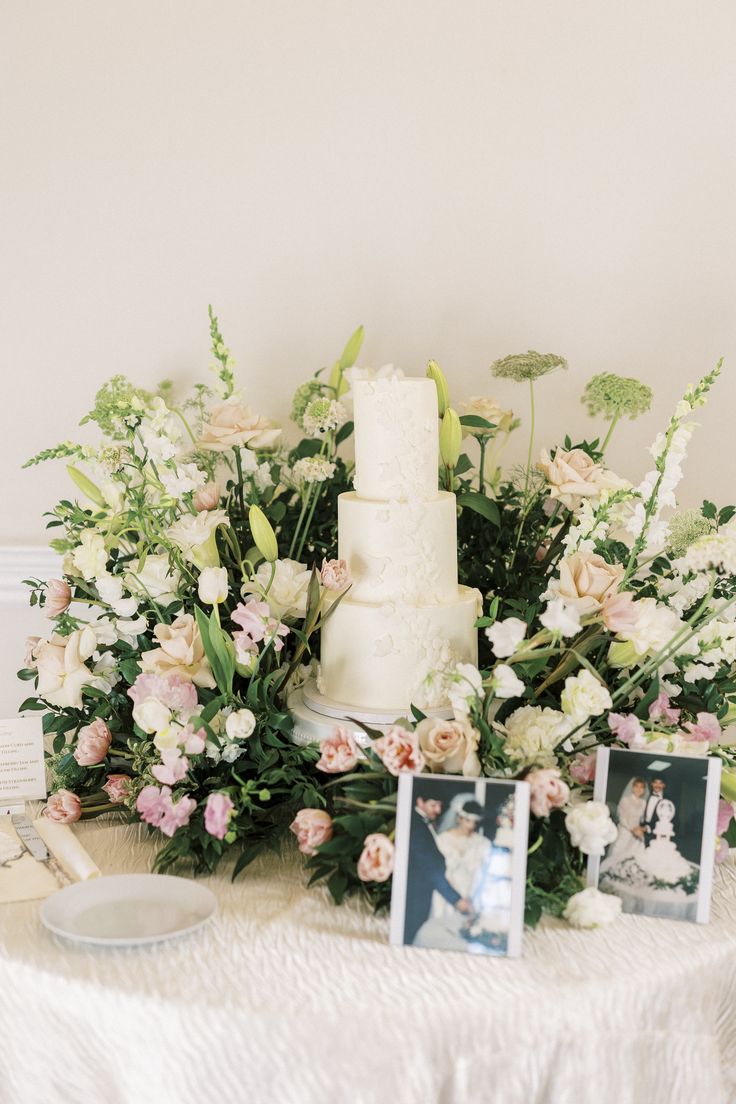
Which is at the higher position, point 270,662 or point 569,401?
point 569,401

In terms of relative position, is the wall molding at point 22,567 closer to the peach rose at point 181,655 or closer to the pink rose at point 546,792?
the peach rose at point 181,655

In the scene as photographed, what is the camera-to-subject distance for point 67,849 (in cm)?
121

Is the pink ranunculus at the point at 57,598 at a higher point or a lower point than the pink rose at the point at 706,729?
higher

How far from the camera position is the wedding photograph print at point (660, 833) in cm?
111

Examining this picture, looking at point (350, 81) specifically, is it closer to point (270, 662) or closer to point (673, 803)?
point (270, 662)

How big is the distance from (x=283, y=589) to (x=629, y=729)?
482 mm

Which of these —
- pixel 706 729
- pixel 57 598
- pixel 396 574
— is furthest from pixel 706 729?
pixel 57 598

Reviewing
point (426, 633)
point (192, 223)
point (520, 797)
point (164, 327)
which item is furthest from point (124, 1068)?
point (192, 223)

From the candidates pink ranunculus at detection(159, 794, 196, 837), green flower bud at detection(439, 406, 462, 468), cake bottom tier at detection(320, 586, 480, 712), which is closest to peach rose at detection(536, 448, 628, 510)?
green flower bud at detection(439, 406, 462, 468)

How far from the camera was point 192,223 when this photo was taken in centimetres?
171

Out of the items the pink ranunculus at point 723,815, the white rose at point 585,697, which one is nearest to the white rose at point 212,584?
the white rose at point 585,697

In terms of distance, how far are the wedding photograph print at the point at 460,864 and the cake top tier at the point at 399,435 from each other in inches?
15.8

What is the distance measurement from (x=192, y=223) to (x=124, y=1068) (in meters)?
1.33

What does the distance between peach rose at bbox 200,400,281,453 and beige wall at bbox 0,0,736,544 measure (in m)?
0.25
